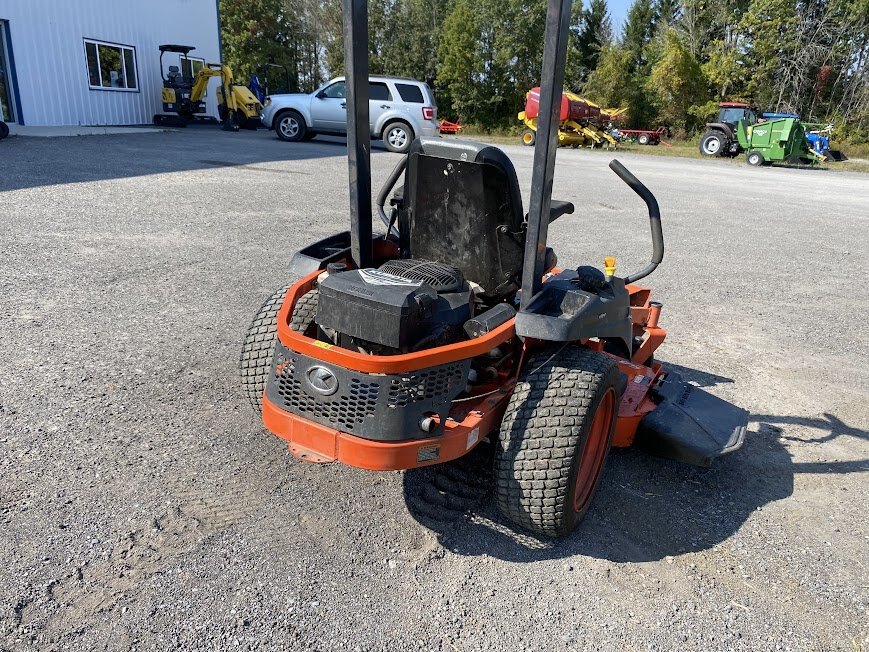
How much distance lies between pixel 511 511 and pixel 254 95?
2178 centimetres

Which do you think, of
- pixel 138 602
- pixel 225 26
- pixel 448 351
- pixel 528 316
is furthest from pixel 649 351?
pixel 225 26

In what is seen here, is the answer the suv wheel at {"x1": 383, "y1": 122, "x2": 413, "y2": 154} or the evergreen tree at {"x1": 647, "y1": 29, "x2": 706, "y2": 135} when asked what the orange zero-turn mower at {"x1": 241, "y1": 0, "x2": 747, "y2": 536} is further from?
the evergreen tree at {"x1": 647, "y1": 29, "x2": 706, "y2": 135}

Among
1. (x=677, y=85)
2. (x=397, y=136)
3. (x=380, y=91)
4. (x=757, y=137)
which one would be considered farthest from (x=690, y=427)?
(x=677, y=85)

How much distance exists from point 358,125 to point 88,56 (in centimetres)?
1901

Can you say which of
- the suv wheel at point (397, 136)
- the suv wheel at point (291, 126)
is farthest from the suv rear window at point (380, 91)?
the suv wheel at point (291, 126)

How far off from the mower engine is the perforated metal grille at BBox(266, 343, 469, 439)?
15 centimetres

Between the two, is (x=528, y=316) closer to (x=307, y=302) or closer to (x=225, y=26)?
(x=307, y=302)

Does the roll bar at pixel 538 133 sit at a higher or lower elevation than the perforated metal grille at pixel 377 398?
higher

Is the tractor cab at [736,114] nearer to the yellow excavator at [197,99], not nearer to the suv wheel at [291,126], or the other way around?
the suv wheel at [291,126]

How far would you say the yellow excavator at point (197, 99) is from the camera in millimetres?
20359

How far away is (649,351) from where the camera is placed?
376 cm

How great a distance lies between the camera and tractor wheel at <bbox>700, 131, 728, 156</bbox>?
75.4ft

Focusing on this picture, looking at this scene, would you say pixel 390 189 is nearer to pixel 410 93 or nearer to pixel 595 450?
pixel 595 450

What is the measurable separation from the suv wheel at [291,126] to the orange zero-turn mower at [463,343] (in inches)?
585
